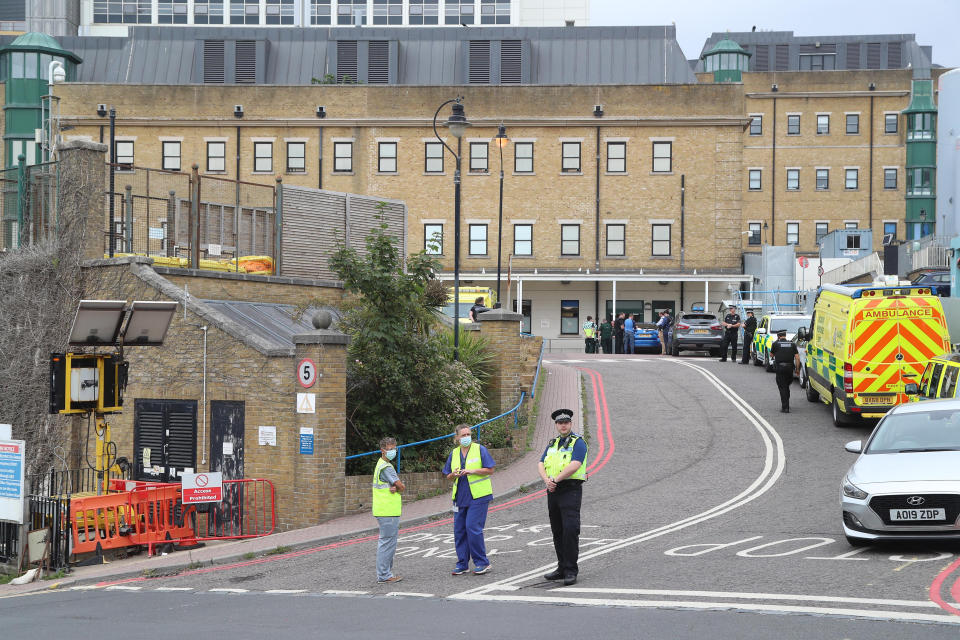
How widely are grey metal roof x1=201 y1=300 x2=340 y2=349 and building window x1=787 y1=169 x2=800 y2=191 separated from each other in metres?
58.5

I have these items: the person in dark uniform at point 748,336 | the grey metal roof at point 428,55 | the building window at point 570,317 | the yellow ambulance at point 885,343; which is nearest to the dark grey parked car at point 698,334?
the person in dark uniform at point 748,336

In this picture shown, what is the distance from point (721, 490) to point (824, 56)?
83269 millimetres

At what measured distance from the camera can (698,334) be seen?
127ft

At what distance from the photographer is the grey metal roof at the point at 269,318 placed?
20.5m

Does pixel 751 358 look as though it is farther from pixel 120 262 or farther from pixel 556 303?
pixel 120 262

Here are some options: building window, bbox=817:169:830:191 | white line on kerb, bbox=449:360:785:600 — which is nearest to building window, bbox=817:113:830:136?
building window, bbox=817:169:830:191

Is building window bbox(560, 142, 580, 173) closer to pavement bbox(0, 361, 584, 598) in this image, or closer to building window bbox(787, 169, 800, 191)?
building window bbox(787, 169, 800, 191)

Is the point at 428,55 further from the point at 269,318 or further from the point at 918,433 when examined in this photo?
the point at 918,433

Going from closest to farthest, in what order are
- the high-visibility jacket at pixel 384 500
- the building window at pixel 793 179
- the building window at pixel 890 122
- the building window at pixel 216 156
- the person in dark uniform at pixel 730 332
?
the high-visibility jacket at pixel 384 500 → the person in dark uniform at pixel 730 332 → the building window at pixel 216 156 → the building window at pixel 890 122 → the building window at pixel 793 179

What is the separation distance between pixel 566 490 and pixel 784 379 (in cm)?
1443

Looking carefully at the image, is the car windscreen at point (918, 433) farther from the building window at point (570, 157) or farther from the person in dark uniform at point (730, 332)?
the building window at point (570, 157)

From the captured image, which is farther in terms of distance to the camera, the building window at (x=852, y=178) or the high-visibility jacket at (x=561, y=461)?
the building window at (x=852, y=178)

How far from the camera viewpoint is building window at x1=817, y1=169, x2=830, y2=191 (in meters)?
75.1

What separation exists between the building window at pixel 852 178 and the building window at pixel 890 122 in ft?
11.4
